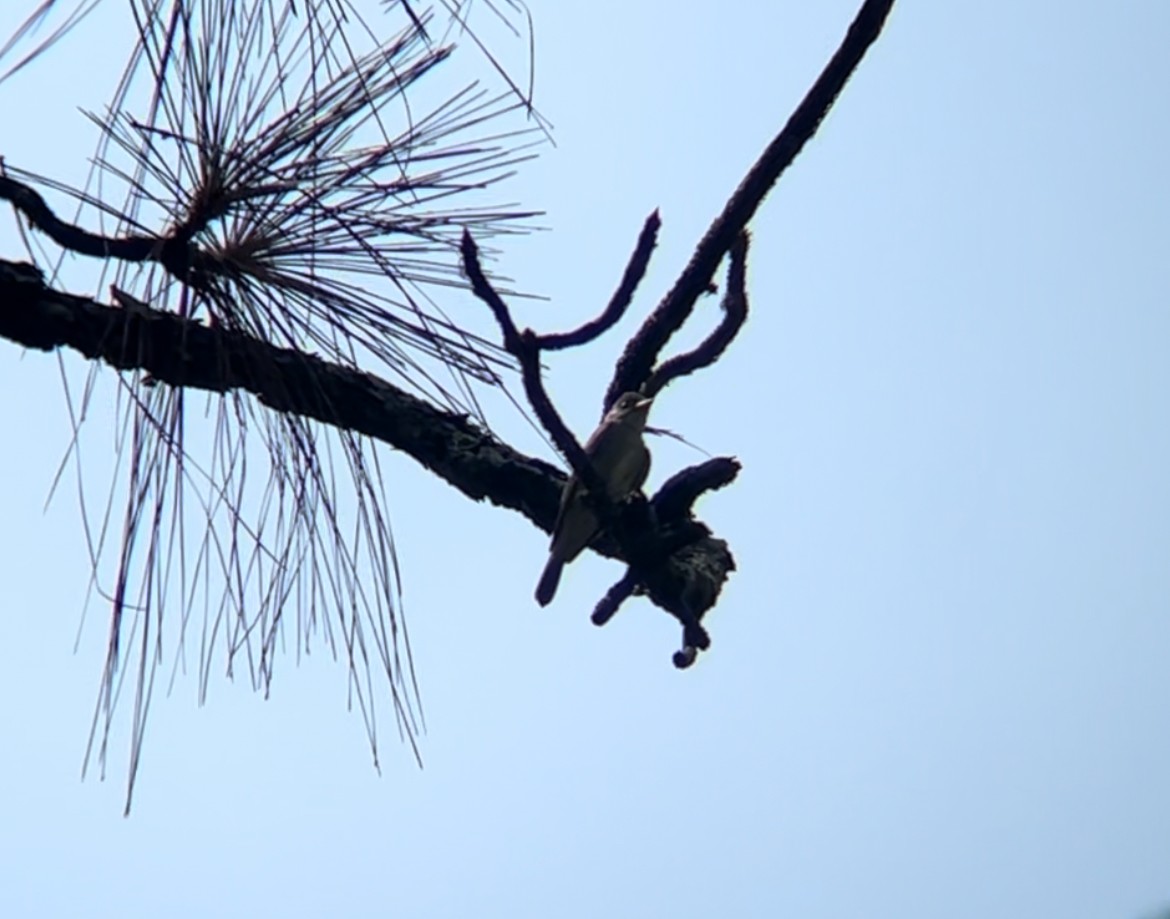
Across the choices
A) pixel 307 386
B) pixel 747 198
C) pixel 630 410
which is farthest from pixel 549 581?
pixel 747 198

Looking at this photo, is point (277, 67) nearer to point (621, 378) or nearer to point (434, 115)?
point (434, 115)

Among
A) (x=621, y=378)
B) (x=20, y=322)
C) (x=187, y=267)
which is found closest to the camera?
(x=20, y=322)

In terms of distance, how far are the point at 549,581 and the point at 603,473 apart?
0.50m

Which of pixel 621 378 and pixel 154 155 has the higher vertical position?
pixel 154 155

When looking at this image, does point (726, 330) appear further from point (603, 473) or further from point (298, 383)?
point (298, 383)

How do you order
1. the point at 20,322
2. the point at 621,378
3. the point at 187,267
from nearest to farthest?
the point at 20,322 → the point at 187,267 → the point at 621,378

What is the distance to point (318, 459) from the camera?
1.58 meters

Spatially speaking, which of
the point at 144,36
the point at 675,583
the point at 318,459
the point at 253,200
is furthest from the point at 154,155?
the point at 675,583

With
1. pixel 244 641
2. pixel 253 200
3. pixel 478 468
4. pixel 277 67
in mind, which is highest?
pixel 277 67

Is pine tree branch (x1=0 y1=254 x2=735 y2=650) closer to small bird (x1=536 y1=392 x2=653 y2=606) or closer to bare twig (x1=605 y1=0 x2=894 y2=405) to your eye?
small bird (x1=536 y1=392 x2=653 y2=606)

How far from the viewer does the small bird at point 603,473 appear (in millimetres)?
1513

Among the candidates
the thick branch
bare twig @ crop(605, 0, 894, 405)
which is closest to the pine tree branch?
the thick branch

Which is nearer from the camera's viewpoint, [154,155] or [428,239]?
[154,155]

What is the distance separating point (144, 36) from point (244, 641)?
2.04 ft
